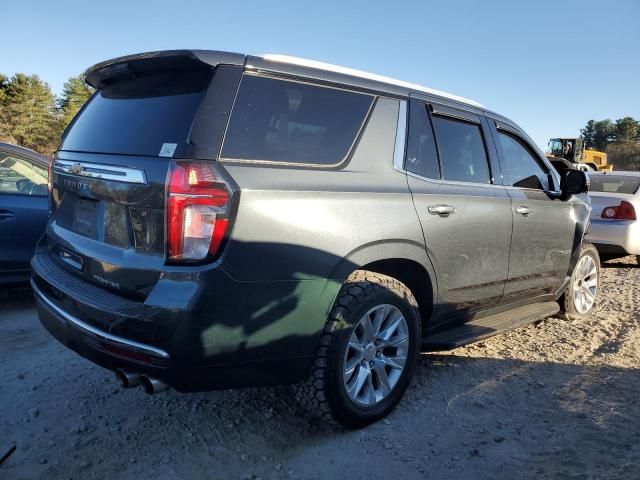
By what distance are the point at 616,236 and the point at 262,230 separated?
6.78 m

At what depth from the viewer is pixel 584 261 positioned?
16.9ft

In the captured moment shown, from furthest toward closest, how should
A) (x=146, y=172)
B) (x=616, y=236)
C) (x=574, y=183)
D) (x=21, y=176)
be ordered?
(x=616, y=236)
(x=21, y=176)
(x=574, y=183)
(x=146, y=172)

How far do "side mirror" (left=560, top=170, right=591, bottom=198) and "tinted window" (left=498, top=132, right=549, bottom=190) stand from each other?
0.56ft

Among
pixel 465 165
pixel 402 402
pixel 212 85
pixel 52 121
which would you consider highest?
pixel 52 121

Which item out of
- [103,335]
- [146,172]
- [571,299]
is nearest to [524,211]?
[571,299]

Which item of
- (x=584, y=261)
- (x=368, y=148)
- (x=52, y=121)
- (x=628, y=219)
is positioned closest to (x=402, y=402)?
(x=368, y=148)

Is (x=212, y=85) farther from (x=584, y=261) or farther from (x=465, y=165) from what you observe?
(x=584, y=261)

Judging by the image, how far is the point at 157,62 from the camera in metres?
2.58

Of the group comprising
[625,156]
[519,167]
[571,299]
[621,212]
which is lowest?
[571,299]

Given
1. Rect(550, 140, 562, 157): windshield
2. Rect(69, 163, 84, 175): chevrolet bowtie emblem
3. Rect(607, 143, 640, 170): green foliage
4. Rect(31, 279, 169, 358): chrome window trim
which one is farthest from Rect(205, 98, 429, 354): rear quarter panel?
Rect(607, 143, 640, 170): green foliage

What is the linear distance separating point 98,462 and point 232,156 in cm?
163

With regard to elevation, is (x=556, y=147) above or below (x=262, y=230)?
above

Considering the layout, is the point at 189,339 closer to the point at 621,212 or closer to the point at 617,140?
the point at 621,212

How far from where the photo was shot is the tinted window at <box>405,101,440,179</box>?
3.15 metres
